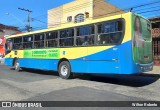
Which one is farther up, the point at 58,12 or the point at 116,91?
the point at 58,12

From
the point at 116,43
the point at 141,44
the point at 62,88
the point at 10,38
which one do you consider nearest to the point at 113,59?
the point at 116,43

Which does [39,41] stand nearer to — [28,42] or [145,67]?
[28,42]

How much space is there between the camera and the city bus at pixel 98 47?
11.2 metres

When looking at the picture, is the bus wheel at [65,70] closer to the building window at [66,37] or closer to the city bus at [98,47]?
the city bus at [98,47]

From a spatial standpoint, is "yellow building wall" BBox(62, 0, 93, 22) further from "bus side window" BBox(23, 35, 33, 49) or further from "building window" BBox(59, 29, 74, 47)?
A: "building window" BBox(59, 29, 74, 47)

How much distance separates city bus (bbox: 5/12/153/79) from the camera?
11211 millimetres

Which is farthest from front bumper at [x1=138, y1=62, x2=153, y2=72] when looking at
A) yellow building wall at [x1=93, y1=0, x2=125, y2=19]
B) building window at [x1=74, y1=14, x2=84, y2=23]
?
building window at [x1=74, y1=14, x2=84, y2=23]

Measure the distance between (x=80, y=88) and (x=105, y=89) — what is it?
3.60 feet

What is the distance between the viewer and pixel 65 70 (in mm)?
14797

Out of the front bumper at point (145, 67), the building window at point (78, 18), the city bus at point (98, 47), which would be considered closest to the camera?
the city bus at point (98, 47)

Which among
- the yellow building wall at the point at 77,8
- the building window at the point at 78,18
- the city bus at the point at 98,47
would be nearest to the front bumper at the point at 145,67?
the city bus at the point at 98,47

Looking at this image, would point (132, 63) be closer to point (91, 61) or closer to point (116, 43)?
point (116, 43)

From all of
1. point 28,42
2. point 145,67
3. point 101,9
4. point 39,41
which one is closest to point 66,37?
point 39,41

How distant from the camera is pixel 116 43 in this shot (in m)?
11.6
